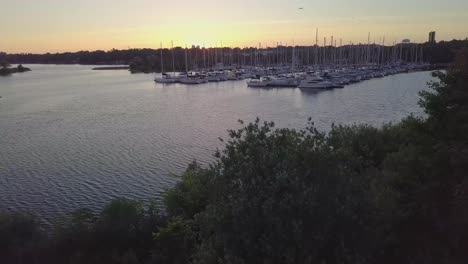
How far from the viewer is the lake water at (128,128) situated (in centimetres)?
2395

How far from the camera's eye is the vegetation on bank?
870 centimetres

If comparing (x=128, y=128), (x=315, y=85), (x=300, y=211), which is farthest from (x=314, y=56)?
(x=300, y=211)

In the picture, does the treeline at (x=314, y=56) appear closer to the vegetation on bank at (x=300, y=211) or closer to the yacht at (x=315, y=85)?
the yacht at (x=315, y=85)

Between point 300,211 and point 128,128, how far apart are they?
35513mm

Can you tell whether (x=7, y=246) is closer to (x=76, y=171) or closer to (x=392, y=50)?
(x=76, y=171)

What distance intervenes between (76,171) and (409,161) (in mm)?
20392

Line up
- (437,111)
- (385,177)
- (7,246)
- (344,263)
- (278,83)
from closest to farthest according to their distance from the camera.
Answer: (344,263), (437,111), (385,177), (7,246), (278,83)

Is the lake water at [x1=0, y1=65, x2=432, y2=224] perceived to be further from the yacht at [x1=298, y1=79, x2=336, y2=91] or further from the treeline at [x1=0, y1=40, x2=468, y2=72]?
the treeline at [x1=0, y1=40, x2=468, y2=72]

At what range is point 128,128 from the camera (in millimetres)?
42188

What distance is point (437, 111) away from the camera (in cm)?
1270

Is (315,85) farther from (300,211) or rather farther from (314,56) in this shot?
(300,211)

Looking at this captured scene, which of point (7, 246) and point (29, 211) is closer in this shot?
point (7, 246)

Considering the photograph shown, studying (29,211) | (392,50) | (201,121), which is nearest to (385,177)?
(29,211)

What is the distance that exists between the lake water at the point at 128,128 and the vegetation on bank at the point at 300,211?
19.0 ft
